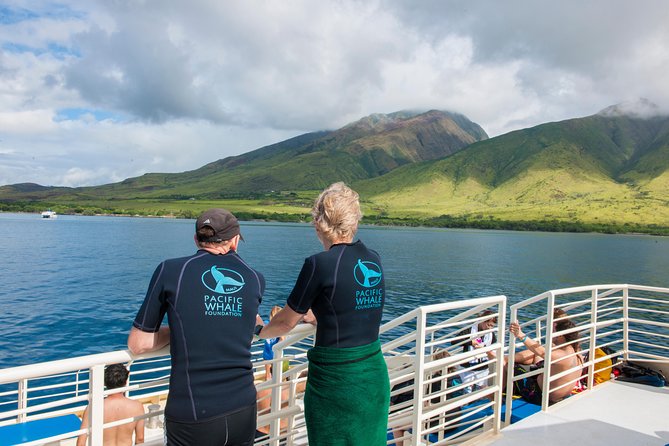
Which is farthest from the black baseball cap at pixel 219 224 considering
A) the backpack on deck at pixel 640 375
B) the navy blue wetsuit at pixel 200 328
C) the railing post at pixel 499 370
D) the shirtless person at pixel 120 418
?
the backpack on deck at pixel 640 375

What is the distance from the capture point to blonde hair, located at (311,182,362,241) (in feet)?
10.1

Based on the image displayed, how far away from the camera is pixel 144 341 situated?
2.65m

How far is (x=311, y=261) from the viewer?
286 centimetres

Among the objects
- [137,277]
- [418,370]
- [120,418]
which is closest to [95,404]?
[120,418]

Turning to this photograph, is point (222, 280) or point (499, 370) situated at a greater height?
point (222, 280)

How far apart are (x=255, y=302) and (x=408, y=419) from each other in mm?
2354

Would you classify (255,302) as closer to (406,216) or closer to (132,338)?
(132,338)

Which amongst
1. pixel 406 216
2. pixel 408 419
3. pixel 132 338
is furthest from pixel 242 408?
pixel 406 216

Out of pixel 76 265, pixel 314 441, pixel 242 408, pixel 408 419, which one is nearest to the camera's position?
pixel 242 408

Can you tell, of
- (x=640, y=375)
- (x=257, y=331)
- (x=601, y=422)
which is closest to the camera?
(x=257, y=331)

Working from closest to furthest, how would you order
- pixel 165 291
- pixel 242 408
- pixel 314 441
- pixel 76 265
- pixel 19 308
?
pixel 165 291 < pixel 242 408 < pixel 314 441 < pixel 19 308 < pixel 76 265

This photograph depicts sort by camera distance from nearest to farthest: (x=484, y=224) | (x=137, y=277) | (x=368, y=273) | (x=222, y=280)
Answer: (x=222, y=280) < (x=368, y=273) < (x=137, y=277) < (x=484, y=224)

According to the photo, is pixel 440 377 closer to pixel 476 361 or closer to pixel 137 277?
pixel 476 361

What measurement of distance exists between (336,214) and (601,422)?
504 centimetres
